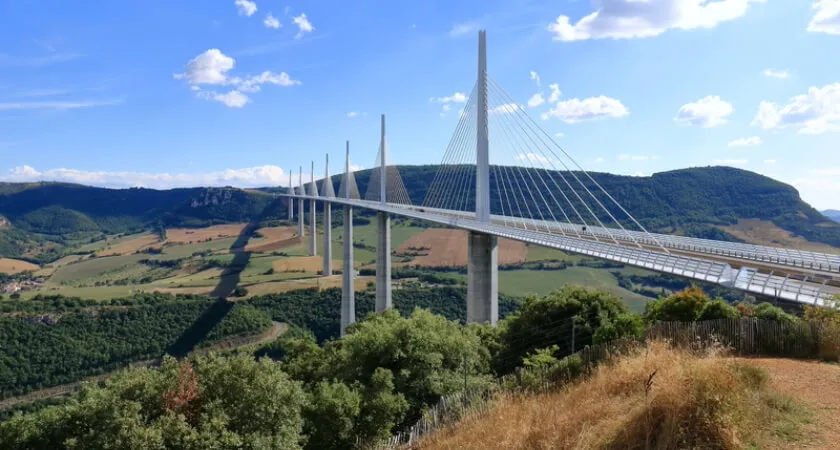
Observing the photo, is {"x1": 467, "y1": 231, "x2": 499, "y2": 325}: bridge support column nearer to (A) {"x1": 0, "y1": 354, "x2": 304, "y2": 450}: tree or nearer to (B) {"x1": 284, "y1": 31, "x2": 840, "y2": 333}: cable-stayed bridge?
(B) {"x1": 284, "y1": 31, "x2": 840, "y2": 333}: cable-stayed bridge

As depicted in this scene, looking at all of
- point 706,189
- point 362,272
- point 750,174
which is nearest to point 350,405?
point 362,272

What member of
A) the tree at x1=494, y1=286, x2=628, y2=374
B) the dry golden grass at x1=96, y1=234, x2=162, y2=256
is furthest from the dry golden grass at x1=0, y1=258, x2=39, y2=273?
the tree at x1=494, y1=286, x2=628, y2=374

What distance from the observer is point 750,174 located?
368 feet

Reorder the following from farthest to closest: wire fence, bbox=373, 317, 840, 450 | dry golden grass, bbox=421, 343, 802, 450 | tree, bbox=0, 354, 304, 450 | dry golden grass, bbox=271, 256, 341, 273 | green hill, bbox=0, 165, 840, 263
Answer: green hill, bbox=0, 165, 840, 263, dry golden grass, bbox=271, 256, 341, 273, wire fence, bbox=373, 317, 840, 450, tree, bbox=0, 354, 304, 450, dry golden grass, bbox=421, 343, 802, 450

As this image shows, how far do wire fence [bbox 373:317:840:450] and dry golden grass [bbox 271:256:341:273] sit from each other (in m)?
68.0

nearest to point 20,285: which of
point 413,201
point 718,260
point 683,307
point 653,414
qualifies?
point 413,201

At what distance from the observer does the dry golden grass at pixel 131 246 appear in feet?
384

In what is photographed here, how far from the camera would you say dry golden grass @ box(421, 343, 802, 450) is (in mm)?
6422

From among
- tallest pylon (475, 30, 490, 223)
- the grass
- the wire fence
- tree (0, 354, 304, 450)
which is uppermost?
tallest pylon (475, 30, 490, 223)

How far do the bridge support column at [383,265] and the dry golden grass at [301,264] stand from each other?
3242cm

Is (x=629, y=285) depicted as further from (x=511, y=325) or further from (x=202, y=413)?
(x=202, y=413)

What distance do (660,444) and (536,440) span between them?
6.13 feet

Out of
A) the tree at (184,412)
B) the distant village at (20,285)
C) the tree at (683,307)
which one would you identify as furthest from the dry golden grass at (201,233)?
the tree at (683,307)

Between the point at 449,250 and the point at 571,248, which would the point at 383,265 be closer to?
the point at 571,248
